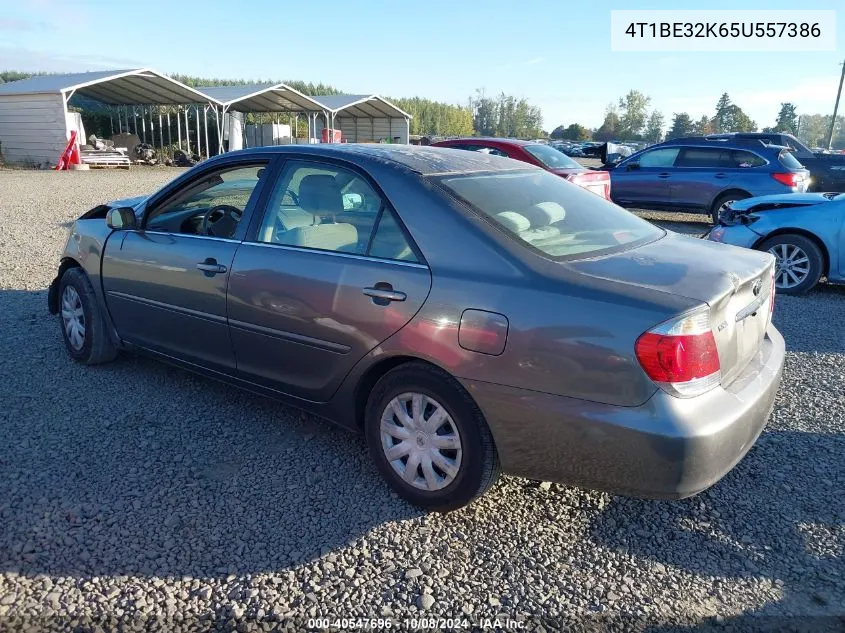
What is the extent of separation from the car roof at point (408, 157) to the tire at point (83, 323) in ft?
4.92

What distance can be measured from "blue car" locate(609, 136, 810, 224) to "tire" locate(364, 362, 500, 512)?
10.2 m

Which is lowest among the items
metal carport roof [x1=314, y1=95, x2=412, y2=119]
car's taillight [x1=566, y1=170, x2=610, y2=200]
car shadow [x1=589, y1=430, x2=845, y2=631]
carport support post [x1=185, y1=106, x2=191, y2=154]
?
car shadow [x1=589, y1=430, x2=845, y2=631]

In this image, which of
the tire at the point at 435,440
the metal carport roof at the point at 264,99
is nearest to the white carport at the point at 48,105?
the metal carport roof at the point at 264,99

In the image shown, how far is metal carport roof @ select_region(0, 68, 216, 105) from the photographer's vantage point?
25073 mm

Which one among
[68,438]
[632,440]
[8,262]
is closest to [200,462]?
[68,438]

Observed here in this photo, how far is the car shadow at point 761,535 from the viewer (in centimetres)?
258

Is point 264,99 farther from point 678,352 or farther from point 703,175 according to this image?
point 678,352

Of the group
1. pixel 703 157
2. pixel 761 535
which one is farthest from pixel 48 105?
pixel 761 535

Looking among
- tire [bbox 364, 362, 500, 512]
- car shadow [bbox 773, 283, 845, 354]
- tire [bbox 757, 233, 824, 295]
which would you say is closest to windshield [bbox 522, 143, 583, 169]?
tire [bbox 757, 233, 824, 295]

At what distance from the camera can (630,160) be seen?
13.3m

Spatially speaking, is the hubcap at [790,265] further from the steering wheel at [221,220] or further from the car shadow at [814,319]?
the steering wheel at [221,220]

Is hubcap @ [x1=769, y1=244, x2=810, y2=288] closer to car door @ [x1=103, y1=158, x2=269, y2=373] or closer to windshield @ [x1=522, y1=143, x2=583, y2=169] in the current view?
windshield @ [x1=522, y1=143, x2=583, y2=169]

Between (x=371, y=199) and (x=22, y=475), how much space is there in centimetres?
219

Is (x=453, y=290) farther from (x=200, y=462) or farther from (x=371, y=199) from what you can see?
(x=200, y=462)
